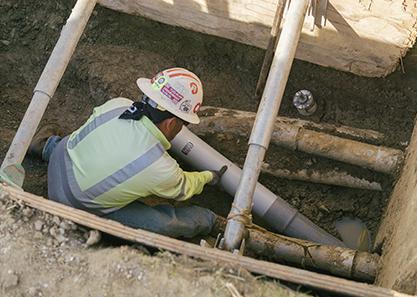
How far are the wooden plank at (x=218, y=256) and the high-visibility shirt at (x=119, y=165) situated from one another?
2.31ft

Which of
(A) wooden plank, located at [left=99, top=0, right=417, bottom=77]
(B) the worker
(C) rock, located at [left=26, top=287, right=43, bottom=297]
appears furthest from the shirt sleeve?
(A) wooden plank, located at [left=99, top=0, right=417, bottom=77]

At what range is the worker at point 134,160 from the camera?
4027 millimetres

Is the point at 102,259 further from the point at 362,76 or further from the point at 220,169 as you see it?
the point at 362,76

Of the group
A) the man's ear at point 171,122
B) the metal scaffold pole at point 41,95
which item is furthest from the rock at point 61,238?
the man's ear at point 171,122

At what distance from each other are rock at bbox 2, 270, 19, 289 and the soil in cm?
161

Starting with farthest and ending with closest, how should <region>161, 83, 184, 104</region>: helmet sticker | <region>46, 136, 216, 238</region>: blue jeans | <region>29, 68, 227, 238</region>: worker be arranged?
<region>46, 136, 216, 238</region>: blue jeans < <region>161, 83, 184, 104</region>: helmet sticker < <region>29, 68, 227, 238</region>: worker

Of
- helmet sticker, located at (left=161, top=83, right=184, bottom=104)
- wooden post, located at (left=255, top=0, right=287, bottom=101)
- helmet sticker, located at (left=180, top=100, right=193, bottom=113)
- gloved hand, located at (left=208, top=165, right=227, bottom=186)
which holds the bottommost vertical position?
gloved hand, located at (left=208, top=165, right=227, bottom=186)

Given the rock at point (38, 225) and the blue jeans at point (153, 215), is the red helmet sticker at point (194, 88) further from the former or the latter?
the rock at point (38, 225)

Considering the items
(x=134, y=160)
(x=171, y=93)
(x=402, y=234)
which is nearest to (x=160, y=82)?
(x=171, y=93)

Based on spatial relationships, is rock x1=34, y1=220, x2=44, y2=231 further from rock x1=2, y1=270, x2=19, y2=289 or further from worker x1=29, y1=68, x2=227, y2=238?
worker x1=29, y1=68, x2=227, y2=238

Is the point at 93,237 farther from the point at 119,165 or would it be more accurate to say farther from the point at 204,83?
the point at 204,83

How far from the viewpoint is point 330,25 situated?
16.2 feet

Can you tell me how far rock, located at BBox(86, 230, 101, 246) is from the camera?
10.9ft

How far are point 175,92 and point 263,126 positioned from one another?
631 millimetres
